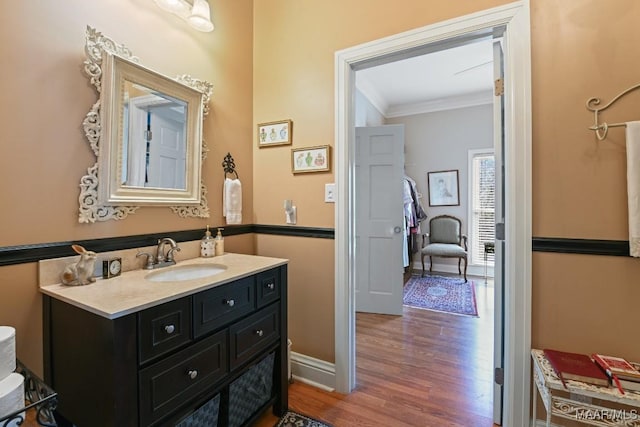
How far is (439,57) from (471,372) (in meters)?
3.19

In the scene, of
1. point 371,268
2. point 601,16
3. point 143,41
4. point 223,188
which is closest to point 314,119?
point 223,188

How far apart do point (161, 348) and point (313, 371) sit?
1.22 metres

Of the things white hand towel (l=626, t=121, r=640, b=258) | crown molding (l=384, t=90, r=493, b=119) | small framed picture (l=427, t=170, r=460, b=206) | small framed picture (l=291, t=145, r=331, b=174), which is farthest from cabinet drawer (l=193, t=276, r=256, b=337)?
crown molding (l=384, t=90, r=493, b=119)

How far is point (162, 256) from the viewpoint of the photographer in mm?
1577

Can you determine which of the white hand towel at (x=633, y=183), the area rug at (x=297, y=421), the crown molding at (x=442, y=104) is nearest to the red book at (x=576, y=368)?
the white hand towel at (x=633, y=183)

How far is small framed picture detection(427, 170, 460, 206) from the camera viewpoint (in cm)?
480

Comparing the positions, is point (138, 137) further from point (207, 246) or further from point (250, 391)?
point (250, 391)

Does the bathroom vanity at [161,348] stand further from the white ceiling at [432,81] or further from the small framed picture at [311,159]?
the white ceiling at [432,81]

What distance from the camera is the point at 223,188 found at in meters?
1.99

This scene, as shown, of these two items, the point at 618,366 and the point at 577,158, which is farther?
the point at 577,158

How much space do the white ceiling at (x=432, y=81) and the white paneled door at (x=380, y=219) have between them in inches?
32.7

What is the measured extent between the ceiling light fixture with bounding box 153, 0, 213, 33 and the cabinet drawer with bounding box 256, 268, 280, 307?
1.48 metres

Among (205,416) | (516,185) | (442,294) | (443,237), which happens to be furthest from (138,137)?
(443,237)

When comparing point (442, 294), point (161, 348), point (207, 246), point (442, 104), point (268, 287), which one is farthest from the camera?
point (442, 104)
